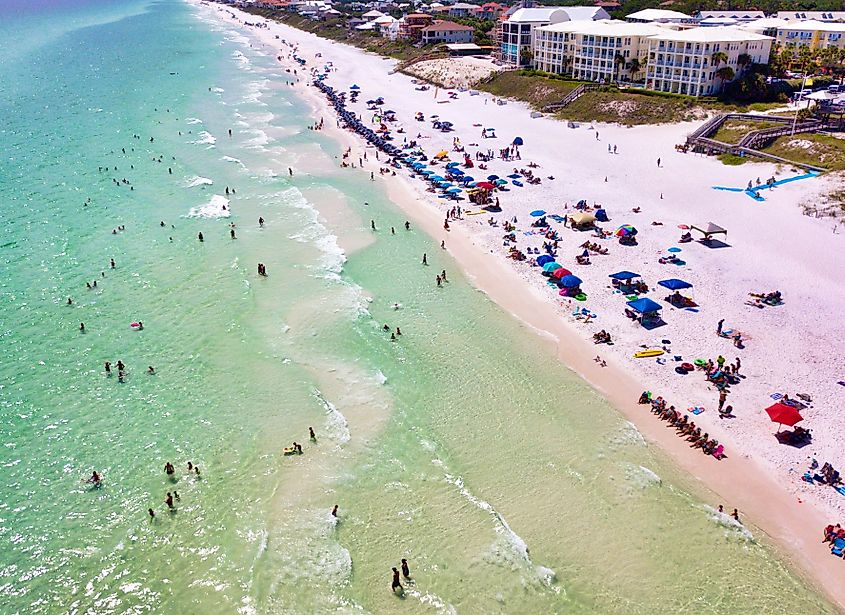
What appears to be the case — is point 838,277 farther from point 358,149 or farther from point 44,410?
point 358,149

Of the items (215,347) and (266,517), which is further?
(215,347)

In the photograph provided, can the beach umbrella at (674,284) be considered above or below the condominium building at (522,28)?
below

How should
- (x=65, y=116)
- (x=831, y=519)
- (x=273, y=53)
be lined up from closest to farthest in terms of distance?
(x=831, y=519)
(x=65, y=116)
(x=273, y=53)

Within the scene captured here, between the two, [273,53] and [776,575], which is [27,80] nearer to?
[273,53]

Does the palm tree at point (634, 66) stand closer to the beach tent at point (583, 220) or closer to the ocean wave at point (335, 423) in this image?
the beach tent at point (583, 220)

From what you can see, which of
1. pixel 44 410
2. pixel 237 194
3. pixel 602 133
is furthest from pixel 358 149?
pixel 44 410

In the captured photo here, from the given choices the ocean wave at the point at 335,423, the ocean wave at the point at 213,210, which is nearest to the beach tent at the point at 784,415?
the ocean wave at the point at 335,423

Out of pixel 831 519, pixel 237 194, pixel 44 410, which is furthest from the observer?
pixel 237 194

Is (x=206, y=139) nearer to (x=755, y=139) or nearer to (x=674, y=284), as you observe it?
(x=755, y=139)
